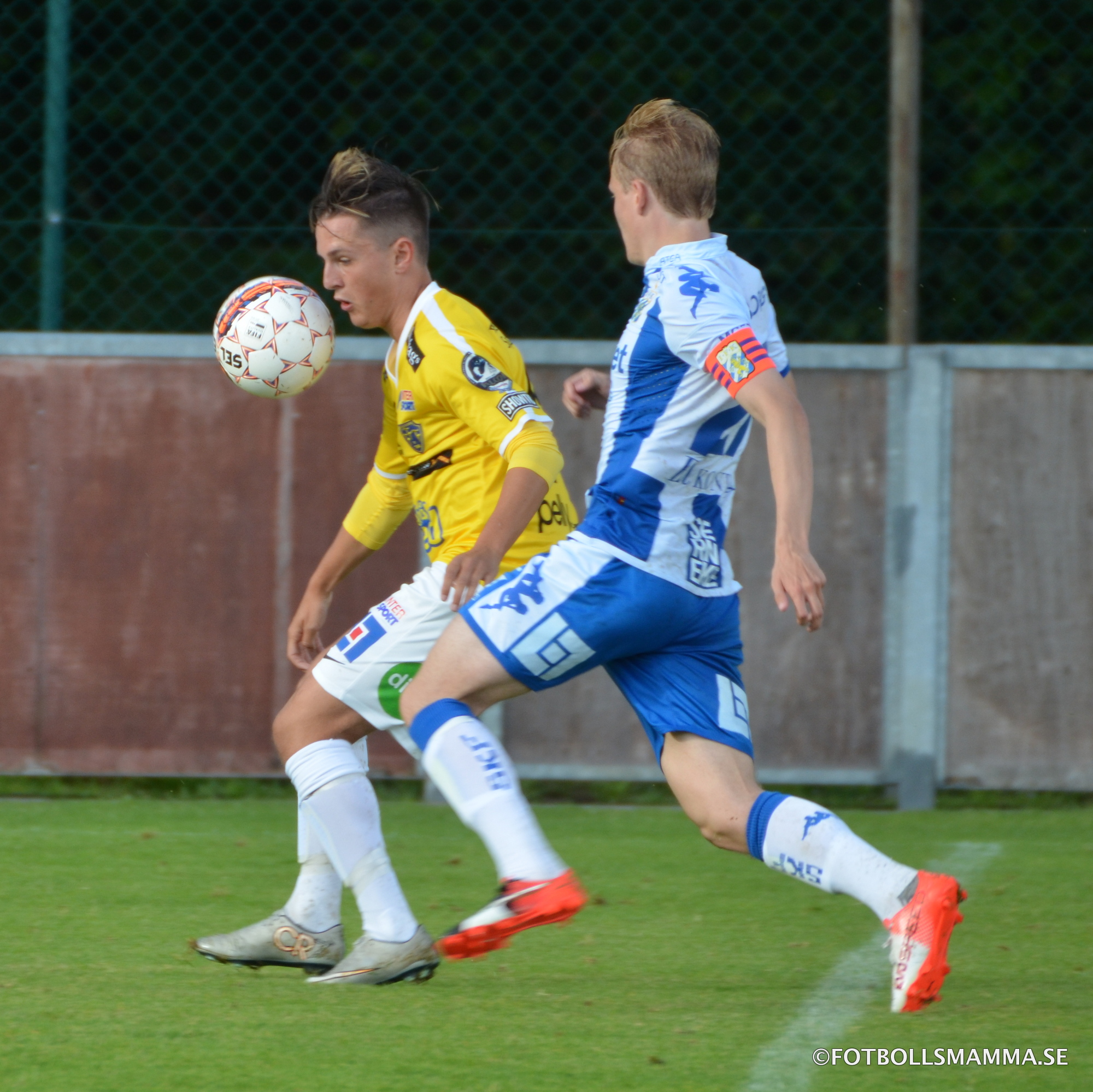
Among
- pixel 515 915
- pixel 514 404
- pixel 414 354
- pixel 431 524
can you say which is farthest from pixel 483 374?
pixel 515 915

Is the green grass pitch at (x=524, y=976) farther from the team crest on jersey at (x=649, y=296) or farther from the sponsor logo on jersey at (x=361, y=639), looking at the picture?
the team crest on jersey at (x=649, y=296)

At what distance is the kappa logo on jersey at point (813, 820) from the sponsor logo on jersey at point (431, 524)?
3.84 ft

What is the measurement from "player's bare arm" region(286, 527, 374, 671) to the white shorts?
36 cm

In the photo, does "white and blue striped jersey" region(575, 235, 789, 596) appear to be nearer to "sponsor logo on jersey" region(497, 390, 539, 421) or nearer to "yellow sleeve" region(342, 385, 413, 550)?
"sponsor logo on jersey" region(497, 390, 539, 421)

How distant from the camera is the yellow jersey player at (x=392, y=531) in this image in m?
3.74

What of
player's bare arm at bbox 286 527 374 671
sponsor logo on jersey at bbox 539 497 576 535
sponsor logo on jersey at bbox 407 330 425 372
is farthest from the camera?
player's bare arm at bbox 286 527 374 671

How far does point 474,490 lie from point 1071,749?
3273mm

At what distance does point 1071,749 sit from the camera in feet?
20.7

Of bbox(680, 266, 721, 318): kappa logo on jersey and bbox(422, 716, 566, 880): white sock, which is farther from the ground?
bbox(680, 266, 721, 318): kappa logo on jersey

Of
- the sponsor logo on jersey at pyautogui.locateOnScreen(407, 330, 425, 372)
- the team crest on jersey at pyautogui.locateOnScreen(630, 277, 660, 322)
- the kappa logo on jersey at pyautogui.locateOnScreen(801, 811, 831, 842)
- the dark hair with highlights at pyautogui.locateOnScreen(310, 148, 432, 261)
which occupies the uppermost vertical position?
the dark hair with highlights at pyautogui.locateOnScreen(310, 148, 432, 261)

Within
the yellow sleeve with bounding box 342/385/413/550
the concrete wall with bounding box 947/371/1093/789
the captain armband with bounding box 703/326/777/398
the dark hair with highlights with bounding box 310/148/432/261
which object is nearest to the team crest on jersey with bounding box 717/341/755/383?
the captain armband with bounding box 703/326/777/398

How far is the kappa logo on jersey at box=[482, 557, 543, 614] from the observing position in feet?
11.2

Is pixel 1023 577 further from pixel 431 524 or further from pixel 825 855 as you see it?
pixel 825 855

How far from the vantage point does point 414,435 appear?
4070 millimetres
